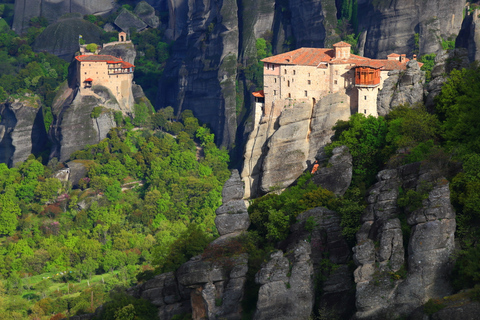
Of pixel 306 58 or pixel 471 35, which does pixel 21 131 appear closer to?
pixel 471 35

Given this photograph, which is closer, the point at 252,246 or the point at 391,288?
the point at 391,288

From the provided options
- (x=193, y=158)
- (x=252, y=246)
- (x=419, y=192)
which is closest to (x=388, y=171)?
(x=419, y=192)

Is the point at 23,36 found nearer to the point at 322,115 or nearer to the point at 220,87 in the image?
the point at 220,87

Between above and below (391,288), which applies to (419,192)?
above

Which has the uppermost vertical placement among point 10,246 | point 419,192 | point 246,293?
point 419,192

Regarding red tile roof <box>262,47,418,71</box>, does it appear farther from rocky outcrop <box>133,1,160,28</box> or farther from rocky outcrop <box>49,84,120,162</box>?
rocky outcrop <box>133,1,160,28</box>

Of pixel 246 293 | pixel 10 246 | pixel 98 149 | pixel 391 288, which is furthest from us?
pixel 98 149

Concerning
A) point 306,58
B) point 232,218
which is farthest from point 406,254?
point 306,58
